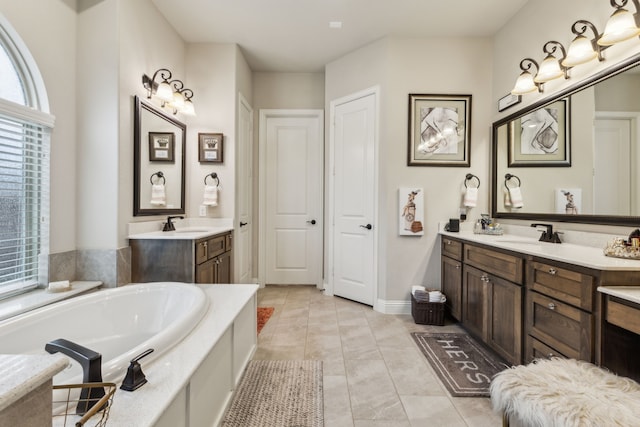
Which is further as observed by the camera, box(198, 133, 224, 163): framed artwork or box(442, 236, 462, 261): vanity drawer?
box(198, 133, 224, 163): framed artwork

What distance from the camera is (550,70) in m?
2.14

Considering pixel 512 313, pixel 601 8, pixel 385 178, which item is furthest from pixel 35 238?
pixel 601 8

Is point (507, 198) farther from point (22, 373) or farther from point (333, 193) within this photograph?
point (22, 373)

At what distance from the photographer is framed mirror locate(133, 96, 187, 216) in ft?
7.65

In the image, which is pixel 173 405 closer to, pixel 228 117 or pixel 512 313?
pixel 512 313

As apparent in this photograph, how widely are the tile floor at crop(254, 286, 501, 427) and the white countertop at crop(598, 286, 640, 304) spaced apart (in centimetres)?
85

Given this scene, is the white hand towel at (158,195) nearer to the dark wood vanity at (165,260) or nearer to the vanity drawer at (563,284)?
the dark wood vanity at (165,260)

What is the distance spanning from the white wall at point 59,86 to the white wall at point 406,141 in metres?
2.62

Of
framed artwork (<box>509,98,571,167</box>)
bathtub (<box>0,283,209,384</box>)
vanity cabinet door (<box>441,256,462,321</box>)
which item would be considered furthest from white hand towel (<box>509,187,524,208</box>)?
bathtub (<box>0,283,209,384</box>)

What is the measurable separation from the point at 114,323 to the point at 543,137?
330cm

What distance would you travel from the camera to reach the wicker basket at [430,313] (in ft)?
9.00

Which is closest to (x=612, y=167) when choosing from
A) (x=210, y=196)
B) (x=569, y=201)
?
(x=569, y=201)

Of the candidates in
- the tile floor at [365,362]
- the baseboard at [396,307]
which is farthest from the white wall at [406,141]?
the tile floor at [365,362]

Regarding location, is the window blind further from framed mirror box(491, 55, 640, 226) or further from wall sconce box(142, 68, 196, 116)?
framed mirror box(491, 55, 640, 226)
